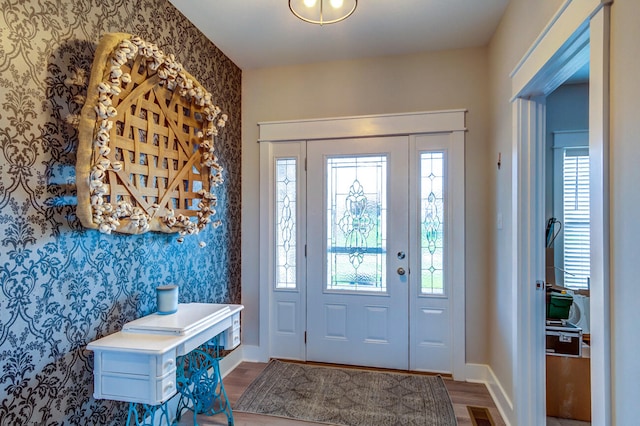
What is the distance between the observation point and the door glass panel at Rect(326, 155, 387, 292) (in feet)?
9.52

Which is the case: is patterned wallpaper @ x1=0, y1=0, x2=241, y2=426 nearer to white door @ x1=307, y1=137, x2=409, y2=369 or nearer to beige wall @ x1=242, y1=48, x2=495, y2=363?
beige wall @ x1=242, y1=48, x2=495, y2=363

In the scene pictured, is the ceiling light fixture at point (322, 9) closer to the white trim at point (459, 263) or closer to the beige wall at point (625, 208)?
the white trim at point (459, 263)

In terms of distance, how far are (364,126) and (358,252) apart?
1109 millimetres

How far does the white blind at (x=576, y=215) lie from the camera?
300cm

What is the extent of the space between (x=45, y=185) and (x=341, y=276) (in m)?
2.20

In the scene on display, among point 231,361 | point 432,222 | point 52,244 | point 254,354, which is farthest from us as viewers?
point 254,354

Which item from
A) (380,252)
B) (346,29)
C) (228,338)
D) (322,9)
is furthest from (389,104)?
(228,338)

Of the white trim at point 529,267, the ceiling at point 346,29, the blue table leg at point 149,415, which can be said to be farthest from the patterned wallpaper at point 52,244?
the white trim at point 529,267

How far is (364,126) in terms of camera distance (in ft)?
9.45

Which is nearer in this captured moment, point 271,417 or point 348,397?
point 271,417

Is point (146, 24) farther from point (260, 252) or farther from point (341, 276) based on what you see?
point (341, 276)

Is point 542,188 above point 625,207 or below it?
above

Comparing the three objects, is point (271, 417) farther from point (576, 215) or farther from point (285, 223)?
point (576, 215)

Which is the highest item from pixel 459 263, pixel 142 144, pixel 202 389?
pixel 142 144
